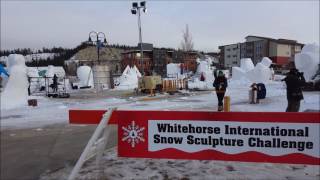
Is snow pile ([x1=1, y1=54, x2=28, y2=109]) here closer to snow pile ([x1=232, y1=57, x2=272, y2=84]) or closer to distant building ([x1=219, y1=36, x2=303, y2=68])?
snow pile ([x1=232, y1=57, x2=272, y2=84])

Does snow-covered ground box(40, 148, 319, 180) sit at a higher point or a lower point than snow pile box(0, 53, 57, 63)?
lower

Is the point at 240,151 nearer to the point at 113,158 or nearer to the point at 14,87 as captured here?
the point at 113,158

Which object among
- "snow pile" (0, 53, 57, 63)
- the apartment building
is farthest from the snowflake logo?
"snow pile" (0, 53, 57, 63)

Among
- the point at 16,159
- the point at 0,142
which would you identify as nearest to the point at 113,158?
the point at 16,159

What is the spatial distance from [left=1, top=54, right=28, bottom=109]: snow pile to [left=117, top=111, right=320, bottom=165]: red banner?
14772 mm

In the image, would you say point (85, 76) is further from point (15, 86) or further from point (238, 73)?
point (15, 86)

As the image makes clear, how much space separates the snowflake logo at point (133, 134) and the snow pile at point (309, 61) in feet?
83.8

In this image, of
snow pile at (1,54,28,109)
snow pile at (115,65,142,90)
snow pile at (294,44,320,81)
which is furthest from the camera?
snow pile at (115,65,142,90)

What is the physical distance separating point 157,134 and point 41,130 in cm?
723

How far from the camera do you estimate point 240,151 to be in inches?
162

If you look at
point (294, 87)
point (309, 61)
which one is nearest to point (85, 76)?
point (309, 61)

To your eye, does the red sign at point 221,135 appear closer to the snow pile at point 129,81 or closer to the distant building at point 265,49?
the snow pile at point 129,81

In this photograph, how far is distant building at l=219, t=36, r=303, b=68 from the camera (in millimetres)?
93312

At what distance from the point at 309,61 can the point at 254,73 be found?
20.7ft
